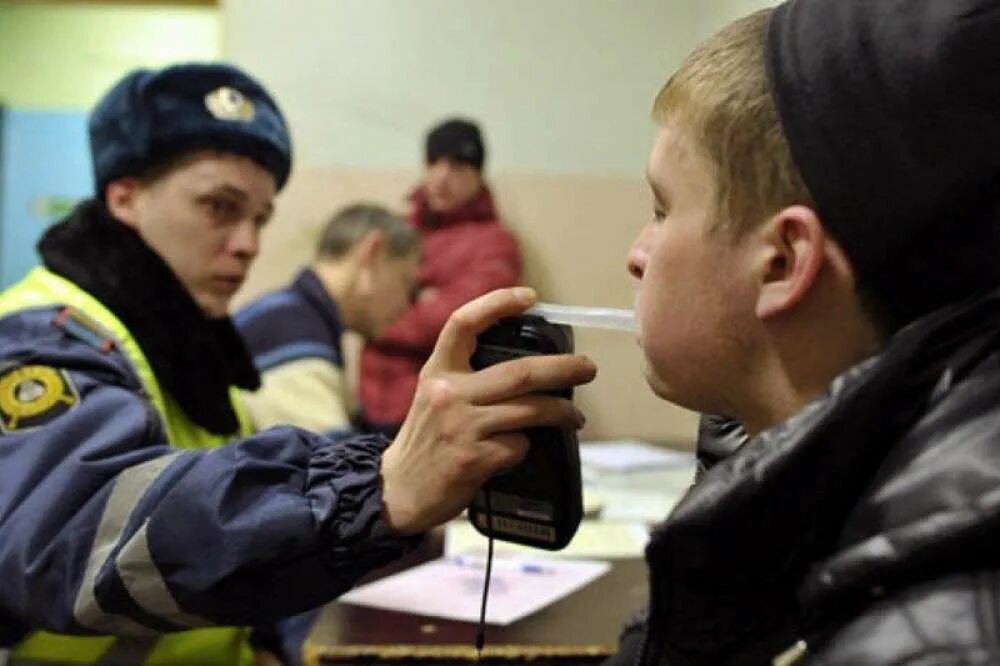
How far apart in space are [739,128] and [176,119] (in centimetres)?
86

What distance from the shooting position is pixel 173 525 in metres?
0.89

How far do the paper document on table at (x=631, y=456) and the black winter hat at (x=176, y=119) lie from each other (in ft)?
2.92

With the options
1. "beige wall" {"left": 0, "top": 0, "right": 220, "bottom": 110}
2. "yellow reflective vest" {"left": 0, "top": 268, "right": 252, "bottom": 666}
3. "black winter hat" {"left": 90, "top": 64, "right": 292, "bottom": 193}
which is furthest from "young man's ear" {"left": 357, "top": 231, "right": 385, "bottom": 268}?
"beige wall" {"left": 0, "top": 0, "right": 220, "bottom": 110}

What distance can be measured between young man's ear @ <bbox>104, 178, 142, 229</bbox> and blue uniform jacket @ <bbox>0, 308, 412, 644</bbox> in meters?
0.44

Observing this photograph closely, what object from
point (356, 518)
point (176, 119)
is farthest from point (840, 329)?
point (176, 119)

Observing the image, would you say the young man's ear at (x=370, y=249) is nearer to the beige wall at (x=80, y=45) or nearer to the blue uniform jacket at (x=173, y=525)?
the blue uniform jacket at (x=173, y=525)

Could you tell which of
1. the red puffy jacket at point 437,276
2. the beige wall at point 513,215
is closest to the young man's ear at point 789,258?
the red puffy jacket at point 437,276

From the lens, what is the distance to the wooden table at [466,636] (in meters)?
1.11

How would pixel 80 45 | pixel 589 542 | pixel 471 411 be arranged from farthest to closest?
pixel 80 45
pixel 589 542
pixel 471 411

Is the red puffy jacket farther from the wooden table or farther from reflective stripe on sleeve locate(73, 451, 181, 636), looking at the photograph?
reflective stripe on sleeve locate(73, 451, 181, 636)

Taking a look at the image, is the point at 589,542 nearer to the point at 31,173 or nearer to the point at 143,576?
the point at 143,576

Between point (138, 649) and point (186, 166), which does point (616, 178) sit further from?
point (138, 649)

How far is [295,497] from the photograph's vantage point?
34.8 inches

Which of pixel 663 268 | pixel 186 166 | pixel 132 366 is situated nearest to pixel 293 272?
pixel 186 166
